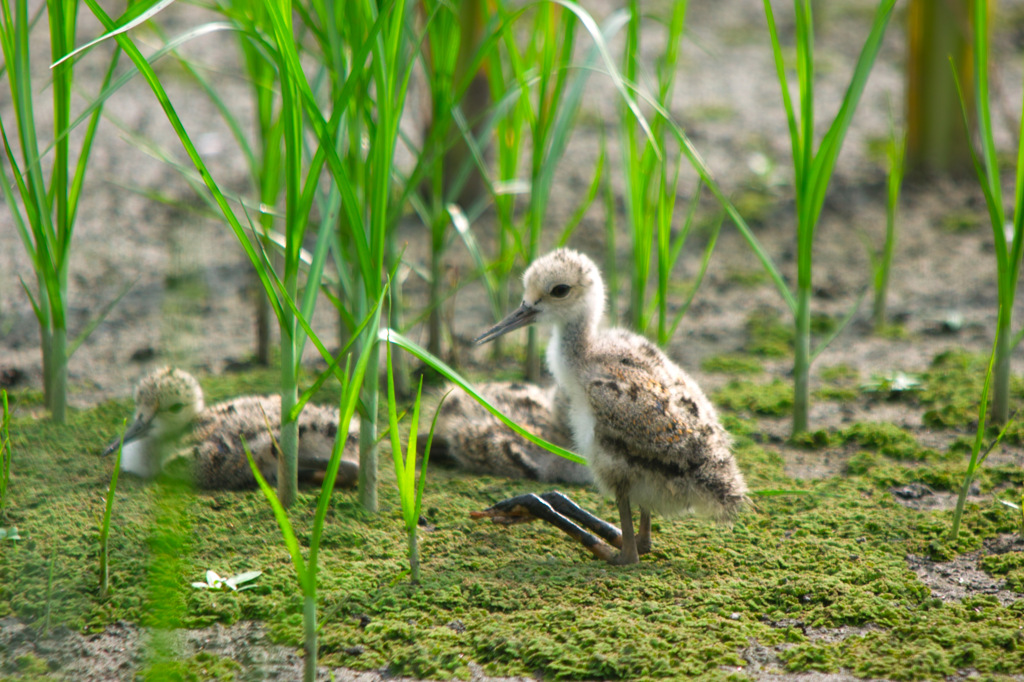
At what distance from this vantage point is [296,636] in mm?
2586

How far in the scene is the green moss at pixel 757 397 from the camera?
4.32 m

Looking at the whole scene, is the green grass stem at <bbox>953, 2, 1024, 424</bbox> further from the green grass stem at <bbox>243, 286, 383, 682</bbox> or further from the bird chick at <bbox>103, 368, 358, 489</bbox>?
the bird chick at <bbox>103, 368, 358, 489</bbox>

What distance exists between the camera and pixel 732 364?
16.0 feet

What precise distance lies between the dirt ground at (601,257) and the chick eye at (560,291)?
99cm

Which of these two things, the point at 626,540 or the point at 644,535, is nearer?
the point at 626,540

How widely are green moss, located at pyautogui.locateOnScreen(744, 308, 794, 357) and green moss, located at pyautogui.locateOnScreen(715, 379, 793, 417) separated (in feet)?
→ 1.33

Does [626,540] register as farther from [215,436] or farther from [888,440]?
[215,436]

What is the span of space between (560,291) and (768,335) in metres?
2.15

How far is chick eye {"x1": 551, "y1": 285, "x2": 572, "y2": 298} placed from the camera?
11.3ft

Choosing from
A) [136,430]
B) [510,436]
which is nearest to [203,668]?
[136,430]

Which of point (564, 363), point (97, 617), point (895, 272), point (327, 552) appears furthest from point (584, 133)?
point (97, 617)

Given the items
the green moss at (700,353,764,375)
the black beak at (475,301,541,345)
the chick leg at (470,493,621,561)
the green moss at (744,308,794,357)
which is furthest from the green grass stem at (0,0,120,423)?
the green moss at (744,308,794,357)

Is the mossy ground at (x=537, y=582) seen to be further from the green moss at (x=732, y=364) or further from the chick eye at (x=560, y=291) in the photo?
the green moss at (x=732, y=364)

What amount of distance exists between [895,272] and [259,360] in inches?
147
